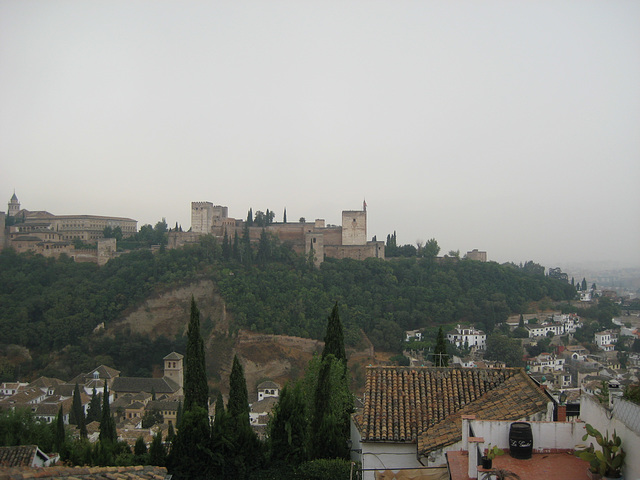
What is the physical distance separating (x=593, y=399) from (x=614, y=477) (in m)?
1.20

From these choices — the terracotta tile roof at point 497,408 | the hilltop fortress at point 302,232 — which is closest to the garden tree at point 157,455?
the terracotta tile roof at point 497,408

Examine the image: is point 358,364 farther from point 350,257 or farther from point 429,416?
point 429,416

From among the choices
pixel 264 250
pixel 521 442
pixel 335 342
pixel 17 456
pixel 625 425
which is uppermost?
pixel 264 250

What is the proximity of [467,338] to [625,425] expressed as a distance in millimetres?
47273

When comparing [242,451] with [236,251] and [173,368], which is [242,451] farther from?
[236,251]

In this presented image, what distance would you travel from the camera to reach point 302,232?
60219 mm

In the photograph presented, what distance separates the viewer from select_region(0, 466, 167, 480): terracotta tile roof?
6.19 metres

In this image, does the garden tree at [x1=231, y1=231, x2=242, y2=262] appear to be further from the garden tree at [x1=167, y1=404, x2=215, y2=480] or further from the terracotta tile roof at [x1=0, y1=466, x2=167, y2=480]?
the terracotta tile roof at [x1=0, y1=466, x2=167, y2=480]

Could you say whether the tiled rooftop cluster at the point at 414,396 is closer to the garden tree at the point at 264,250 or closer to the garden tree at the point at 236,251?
the garden tree at the point at 236,251

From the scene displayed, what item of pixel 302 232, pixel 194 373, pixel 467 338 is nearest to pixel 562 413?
pixel 194 373

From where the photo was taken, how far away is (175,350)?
150 feet

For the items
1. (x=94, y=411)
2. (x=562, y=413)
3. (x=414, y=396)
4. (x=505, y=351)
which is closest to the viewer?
(x=562, y=413)

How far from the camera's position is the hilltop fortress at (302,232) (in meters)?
59.5

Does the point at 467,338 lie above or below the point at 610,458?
below
